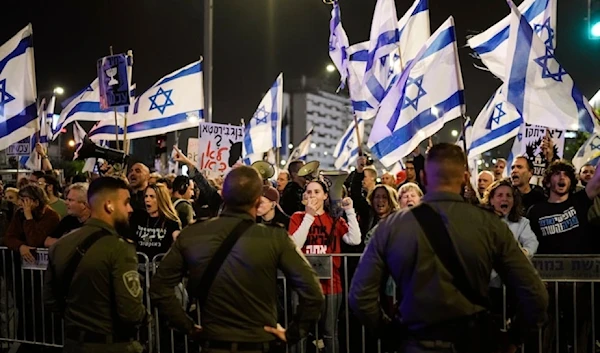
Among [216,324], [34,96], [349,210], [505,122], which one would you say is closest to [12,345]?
[34,96]

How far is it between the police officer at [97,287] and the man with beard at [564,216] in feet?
13.8

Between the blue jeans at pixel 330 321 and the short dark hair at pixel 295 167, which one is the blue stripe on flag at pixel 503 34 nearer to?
the short dark hair at pixel 295 167

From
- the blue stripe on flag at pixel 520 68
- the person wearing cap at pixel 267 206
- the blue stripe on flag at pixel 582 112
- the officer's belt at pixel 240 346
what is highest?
the blue stripe on flag at pixel 520 68

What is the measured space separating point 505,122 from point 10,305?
9059 mm

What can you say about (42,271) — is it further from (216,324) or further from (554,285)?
(554,285)

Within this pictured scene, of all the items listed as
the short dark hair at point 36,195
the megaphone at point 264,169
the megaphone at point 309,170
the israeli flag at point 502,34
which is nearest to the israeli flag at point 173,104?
the megaphone at point 264,169

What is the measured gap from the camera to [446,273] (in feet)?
12.1

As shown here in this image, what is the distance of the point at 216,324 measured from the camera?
13.4ft

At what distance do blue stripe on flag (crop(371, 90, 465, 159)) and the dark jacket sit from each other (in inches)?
159

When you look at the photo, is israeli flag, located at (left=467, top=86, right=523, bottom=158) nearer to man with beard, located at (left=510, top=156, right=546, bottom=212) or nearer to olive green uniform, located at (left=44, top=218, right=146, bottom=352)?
man with beard, located at (left=510, top=156, right=546, bottom=212)

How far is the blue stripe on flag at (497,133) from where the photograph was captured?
12.3 meters

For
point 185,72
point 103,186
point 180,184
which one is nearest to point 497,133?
point 185,72

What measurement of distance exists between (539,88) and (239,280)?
5544mm

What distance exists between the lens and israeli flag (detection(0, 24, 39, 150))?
9.95 m
